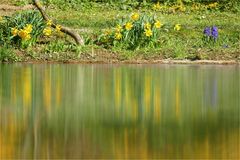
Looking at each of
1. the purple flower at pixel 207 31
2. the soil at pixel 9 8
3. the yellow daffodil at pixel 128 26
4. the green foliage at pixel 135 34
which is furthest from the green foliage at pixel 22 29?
the soil at pixel 9 8

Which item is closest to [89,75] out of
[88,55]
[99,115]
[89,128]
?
[88,55]

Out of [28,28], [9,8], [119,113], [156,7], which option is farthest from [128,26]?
[119,113]

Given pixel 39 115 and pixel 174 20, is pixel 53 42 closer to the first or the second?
pixel 174 20

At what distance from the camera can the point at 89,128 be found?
8727 millimetres

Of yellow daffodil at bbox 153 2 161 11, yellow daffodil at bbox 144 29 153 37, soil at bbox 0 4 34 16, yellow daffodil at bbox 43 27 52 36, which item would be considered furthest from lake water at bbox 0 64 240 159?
yellow daffodil at bbox 153 2 161 11

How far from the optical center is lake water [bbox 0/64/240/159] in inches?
298

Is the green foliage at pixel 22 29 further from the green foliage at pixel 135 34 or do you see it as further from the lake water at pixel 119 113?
the lake water at pixel 119 113

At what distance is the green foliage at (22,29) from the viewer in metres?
18.0

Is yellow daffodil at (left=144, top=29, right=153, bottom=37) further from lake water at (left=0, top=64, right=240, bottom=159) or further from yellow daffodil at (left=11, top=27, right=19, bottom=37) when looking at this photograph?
yellow daffodil at (left=11, top=27, right=19, bottom=37)

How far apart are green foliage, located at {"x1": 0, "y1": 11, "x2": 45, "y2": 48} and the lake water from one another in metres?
2.04

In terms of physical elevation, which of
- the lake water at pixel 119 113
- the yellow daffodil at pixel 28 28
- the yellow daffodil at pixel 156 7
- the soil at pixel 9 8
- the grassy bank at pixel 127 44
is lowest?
the lake water at pixel 119 113

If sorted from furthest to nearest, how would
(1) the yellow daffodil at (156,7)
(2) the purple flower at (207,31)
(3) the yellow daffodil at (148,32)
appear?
(1) the yellow daffodil at (156,7) → (2) the purple flower at (207,31) → (3) the yellow daffodil at (148,32)

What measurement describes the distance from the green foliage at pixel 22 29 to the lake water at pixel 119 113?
2037 mm

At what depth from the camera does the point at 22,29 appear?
18172mm
